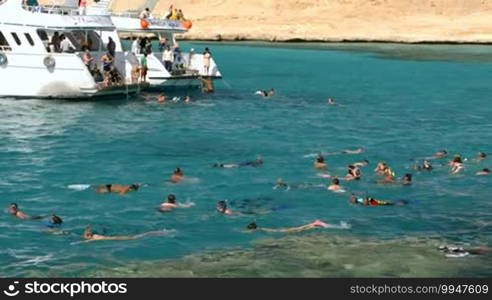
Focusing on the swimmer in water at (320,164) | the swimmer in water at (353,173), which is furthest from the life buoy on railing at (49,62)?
the swimmer in water at (353,173)

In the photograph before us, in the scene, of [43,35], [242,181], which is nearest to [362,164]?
[242,181]

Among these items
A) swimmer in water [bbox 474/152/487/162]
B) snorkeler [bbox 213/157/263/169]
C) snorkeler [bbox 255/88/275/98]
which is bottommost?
snorkeler [bbox 213/157/263/169]

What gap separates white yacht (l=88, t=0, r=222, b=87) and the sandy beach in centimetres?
→ 6121

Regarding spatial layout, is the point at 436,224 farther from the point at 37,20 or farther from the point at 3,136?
the point at 37,20

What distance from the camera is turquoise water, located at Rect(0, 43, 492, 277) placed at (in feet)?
76.8

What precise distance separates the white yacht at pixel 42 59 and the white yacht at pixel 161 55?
119 inches

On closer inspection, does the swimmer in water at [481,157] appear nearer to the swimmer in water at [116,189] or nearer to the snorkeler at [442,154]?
the snorkeler at [442,154]

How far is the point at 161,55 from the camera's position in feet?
183

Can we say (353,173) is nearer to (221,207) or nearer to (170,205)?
(221,207)

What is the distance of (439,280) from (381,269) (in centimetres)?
187

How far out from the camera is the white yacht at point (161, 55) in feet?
176

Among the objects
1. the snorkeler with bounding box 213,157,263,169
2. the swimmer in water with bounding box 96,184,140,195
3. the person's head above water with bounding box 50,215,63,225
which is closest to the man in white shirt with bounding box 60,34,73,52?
the snorkeler with bounding box 213,157,263,169

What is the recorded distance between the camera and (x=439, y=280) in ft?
69.6

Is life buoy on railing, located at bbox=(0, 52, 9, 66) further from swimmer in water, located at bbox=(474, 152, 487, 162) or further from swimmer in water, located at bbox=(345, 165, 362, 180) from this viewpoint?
swimmer in water, located at bbox=(474, 152, 487, 162)
